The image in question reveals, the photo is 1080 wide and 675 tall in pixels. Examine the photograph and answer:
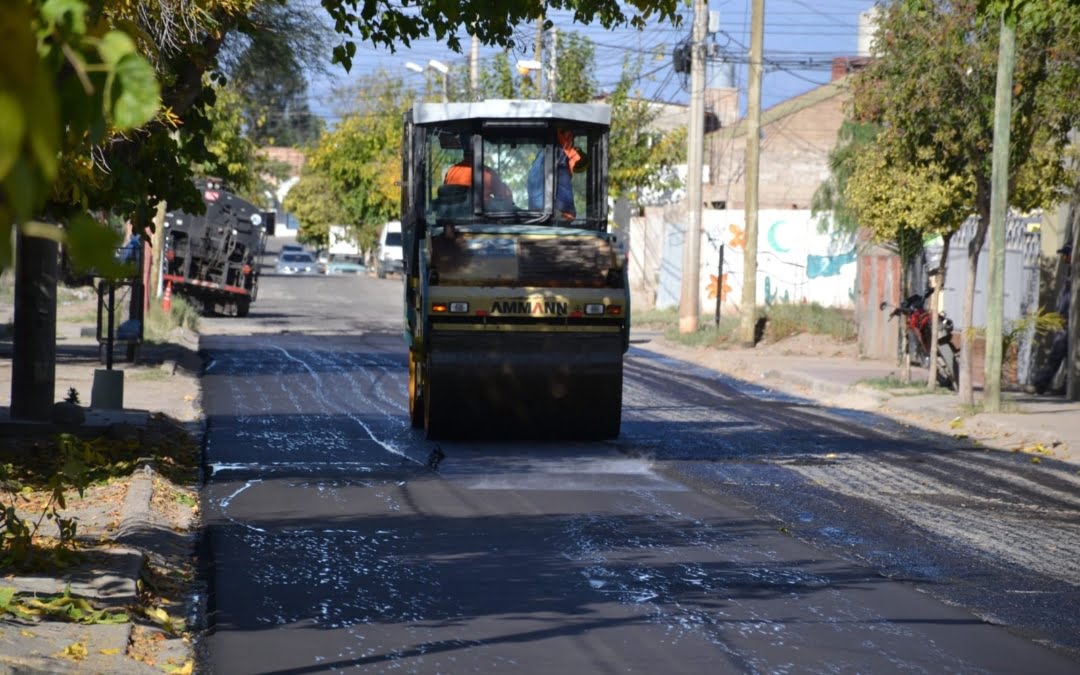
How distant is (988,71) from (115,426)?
11.1 metres

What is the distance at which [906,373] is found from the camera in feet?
68.2

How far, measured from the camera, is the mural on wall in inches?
1528

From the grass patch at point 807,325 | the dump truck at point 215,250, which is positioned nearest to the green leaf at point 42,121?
the grass patch at point 807,325

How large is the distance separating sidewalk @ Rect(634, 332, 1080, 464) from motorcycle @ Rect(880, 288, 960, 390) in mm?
455

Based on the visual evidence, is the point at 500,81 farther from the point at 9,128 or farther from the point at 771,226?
the point at 9,128

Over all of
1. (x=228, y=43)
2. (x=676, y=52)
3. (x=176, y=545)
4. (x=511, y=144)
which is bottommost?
(x=176, y=545)

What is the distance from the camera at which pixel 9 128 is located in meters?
1.65

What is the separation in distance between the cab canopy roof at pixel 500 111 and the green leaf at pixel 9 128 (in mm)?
12997

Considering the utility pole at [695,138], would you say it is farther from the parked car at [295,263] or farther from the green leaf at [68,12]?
the parked car at [295,263]

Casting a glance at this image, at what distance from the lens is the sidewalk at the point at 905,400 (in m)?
15.6

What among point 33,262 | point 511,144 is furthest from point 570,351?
point 33,262

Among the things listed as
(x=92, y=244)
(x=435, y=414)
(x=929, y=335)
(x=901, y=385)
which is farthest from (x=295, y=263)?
(x=92, y=244)

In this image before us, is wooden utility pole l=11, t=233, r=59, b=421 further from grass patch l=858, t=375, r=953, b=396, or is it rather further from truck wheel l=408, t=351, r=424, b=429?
grass patch l=858, t=375, r=953, b=396

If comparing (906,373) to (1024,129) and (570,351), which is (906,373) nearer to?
(1024,129)
